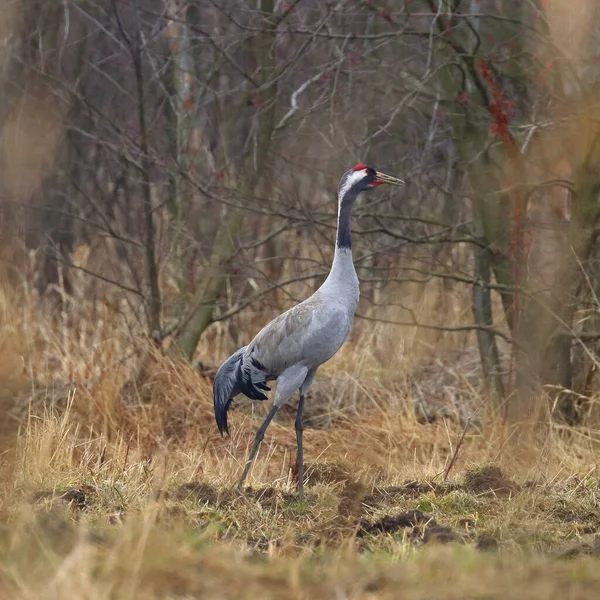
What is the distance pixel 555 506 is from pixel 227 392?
199 cm

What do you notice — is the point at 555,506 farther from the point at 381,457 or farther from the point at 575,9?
the point at 575,9

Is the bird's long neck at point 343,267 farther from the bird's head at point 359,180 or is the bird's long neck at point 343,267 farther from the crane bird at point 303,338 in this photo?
the bird's head at point 359,180

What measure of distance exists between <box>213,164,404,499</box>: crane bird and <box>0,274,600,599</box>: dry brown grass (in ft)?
1.37

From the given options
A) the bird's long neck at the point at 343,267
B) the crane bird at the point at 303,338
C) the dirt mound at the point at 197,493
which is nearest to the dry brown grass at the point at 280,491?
the dirt mound at the point at 197,493

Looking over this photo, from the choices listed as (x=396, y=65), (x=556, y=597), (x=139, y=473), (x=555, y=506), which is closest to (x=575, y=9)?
(x=396, y=65)

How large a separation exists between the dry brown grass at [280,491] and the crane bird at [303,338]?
417mm

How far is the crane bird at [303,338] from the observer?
18.7 ft

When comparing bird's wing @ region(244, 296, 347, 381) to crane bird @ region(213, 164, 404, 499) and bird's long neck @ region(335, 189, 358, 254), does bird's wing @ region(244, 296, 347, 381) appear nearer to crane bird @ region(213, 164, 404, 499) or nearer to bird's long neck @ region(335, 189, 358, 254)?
crane bird @ region(213, 164, 404, 499)

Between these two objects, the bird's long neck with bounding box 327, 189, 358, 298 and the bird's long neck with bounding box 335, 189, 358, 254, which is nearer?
the bird's long neck with bounding box 327, 189, 358, 298

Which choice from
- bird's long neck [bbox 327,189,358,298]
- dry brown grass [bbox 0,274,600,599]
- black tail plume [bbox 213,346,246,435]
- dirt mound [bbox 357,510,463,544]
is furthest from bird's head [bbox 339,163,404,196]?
dirt mound [bbox 357,510,463,544]

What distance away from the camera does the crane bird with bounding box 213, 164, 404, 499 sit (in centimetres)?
569

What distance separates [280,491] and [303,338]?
0.78 meters

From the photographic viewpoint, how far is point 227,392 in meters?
6.16

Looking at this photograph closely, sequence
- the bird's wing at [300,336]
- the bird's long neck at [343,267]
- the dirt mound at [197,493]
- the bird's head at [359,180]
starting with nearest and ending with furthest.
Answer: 1. the dirt mound at [197,493]
2. the bird's wing at [300,336]
3. the bird's long neck at [343,267]
4. the bird's head at [359,180]
